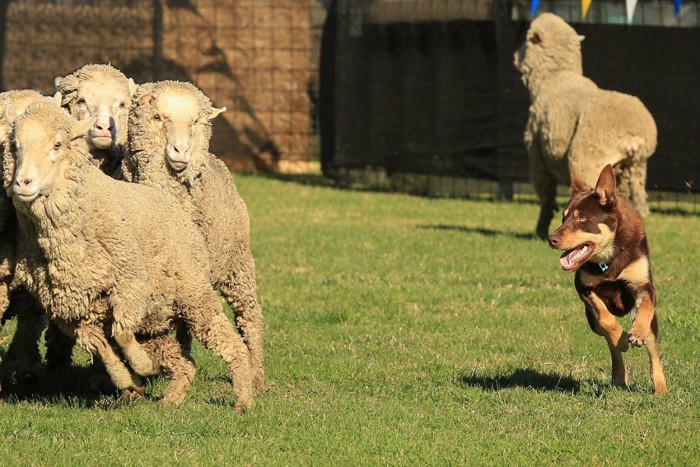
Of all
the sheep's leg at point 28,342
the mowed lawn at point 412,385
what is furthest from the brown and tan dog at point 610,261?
the sheep's leg at point 28,342

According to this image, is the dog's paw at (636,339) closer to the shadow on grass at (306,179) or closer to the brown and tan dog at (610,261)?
the brown and tan dog at (610,261)

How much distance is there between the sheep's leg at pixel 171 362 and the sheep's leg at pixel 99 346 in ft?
1.68

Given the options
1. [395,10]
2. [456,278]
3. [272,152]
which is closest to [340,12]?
[395,10]

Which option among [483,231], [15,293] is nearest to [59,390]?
[15,293]

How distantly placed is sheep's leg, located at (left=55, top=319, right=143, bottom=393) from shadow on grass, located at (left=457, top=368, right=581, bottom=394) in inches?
78.1

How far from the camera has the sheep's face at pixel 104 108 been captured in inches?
301

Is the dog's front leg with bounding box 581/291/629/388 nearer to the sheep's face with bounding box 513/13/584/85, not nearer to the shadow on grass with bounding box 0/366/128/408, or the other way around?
the shadow on grass with bounding box 0/366/128/408

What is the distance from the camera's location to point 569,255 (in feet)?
22.9

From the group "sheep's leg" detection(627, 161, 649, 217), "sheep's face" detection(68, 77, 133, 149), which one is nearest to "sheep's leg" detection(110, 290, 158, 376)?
"sheep's face" detection(68, 77, 133, 149)

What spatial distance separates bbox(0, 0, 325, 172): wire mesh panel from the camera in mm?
22125

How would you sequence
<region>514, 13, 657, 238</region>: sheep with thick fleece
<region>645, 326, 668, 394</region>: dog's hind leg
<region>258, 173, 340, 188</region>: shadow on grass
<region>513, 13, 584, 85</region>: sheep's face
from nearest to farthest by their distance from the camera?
1. <region>645, 326, 668, 394</region>: dog's hind leg
2. <region>514, 13, 657, 238</region>: sheep with thick fleece
3. <region>513, 13, 584, 85</region>: sheep's face
4. <region>258, 173, 340, 188</region>: shadow on grass

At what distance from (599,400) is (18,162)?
3.11 m

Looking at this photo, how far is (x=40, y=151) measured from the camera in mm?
6277

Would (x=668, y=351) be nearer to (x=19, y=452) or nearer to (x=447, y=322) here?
(x=447, y=322)
